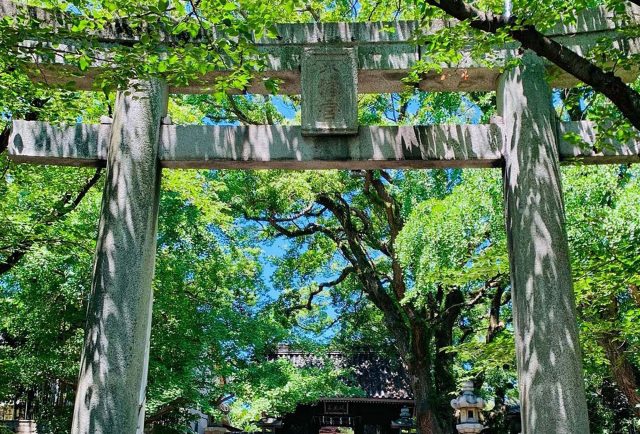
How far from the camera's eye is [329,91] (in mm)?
5457

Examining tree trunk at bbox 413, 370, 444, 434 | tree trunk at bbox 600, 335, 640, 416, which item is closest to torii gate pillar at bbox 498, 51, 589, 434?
tree trunk at bbox 600, 335, 640, 416

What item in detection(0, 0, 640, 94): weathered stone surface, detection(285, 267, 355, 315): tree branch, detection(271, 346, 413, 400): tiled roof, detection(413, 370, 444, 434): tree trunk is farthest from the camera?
detection(271, 346, 413, 400): tiled roof

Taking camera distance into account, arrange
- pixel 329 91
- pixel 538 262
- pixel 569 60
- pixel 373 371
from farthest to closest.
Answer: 1. pixel 373 371
2. pixel 329 91
3. pixel 538 262
4. pixel 569 60

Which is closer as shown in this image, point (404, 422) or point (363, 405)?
point (404, 422)

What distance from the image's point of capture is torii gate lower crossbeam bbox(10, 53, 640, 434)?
15.8ft

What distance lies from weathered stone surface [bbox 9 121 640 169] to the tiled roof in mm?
11778

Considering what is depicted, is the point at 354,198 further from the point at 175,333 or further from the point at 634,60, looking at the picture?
the point at 634,60

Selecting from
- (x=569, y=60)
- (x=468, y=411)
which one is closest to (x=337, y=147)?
(x=569, y=60)

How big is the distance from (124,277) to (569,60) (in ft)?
11.9

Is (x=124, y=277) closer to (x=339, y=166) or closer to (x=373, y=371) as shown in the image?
(x=339, y=166)

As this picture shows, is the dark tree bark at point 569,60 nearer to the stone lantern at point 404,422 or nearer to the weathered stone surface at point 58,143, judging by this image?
the weathered stone surface at point 58,143

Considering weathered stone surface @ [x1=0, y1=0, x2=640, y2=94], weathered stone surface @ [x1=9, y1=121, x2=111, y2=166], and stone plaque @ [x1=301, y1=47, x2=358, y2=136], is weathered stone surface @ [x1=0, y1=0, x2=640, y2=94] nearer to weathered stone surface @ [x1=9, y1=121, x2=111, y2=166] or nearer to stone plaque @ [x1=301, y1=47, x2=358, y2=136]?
stone plaque @ [x1=301, y1=47, x2=358, y2=136]

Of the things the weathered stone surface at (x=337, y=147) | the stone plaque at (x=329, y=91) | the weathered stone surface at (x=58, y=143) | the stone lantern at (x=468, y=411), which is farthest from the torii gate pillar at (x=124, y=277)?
the stone lantern at (x=468, y=411)

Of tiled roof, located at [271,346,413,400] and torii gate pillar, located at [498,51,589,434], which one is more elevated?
torii gate pillar, located at [498,51,589,434]
